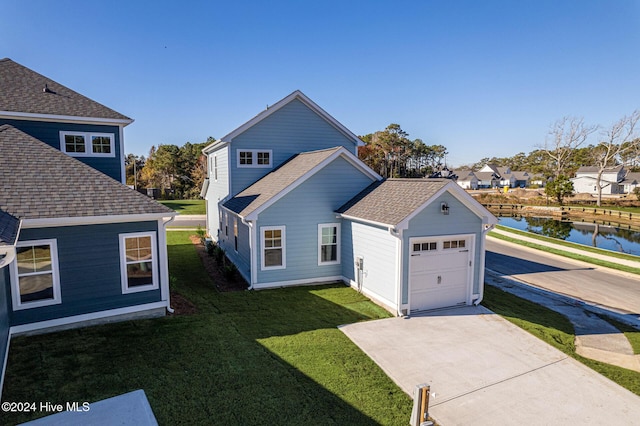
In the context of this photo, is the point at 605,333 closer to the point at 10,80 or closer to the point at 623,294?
the point at 623,294

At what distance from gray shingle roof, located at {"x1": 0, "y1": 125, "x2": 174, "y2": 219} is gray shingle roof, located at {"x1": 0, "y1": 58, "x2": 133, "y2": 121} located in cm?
213

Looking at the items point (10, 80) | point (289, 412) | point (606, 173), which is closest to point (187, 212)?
point (10, 80)

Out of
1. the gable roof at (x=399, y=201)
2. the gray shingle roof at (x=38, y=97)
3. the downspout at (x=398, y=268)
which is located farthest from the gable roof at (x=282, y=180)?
the gray shingle roof at (x=38, y=97)

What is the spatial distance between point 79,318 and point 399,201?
884 centimetres

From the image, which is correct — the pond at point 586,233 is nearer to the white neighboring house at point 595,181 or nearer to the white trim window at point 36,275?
the white trim window at point 36,275

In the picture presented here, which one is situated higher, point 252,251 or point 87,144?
point 87,144

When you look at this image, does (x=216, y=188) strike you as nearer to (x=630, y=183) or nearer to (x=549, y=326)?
(x=549, y=326)

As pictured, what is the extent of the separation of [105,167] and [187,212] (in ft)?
72.5

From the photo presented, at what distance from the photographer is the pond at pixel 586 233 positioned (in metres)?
27.1

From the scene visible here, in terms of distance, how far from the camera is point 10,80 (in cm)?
1266

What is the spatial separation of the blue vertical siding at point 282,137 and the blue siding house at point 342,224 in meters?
0.05

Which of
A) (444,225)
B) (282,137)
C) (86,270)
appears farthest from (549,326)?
(282,137)

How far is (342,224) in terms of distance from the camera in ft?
42.3

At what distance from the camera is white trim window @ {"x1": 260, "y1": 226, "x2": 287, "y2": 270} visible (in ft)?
39.4
